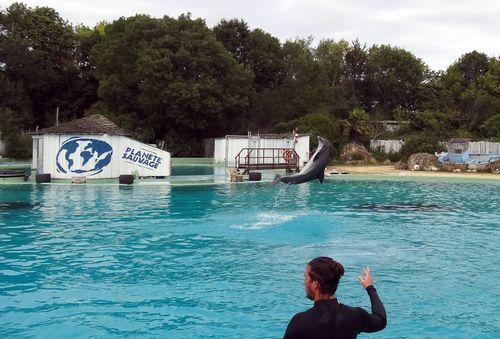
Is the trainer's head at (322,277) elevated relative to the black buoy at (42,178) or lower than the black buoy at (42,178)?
elevated

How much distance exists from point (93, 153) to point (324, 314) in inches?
1016

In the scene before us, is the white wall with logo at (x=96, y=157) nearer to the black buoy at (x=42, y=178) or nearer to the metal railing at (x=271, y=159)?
the black buoy at (x=42, y=178)

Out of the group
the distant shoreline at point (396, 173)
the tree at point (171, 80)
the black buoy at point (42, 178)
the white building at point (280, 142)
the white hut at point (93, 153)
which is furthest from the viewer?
the tree at point (171, 80)

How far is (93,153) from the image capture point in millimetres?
28047

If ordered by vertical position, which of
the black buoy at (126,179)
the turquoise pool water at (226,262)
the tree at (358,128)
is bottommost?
the turquoise pool water at (226,262)

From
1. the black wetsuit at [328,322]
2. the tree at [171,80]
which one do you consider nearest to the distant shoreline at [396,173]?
the tree at [171,80]

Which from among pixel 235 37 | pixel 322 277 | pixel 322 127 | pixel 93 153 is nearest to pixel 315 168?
pixel 322 277

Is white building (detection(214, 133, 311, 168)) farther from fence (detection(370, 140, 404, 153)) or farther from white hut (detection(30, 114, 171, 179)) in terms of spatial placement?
fence (detection(370, 140, 404, 153))

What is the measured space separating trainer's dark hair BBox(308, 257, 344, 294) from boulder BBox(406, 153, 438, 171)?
118ft

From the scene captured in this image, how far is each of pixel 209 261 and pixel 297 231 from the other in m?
4.12

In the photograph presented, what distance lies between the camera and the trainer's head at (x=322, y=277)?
3709 millimetres

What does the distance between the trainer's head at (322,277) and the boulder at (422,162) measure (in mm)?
36110

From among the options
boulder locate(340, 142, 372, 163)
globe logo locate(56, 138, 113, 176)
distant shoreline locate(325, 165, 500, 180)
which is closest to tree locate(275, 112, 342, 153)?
boulder locate(340, 142, 372, 163)

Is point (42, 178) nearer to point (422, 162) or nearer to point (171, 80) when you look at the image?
point (422, 162)
